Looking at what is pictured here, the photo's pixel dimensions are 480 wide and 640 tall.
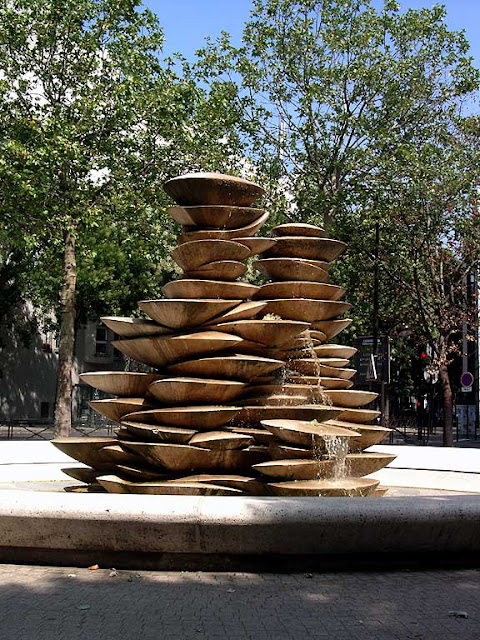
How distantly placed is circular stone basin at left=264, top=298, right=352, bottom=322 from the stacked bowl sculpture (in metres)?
0.01

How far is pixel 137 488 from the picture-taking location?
773cm

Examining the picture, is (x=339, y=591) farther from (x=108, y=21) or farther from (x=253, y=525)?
(x=108, y=21)

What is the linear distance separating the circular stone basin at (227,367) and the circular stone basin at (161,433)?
663mm

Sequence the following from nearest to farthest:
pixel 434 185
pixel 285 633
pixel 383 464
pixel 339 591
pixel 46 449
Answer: pixel 285 633 → pixel 339 591 → pixel 383 464 → pixel 46 449 → pixel 434 185

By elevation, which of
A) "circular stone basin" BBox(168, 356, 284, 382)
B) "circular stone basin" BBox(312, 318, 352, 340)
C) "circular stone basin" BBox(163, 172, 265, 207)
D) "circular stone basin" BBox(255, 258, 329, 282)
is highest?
"circular stone basin" BBox(163, 172, 265, 207)

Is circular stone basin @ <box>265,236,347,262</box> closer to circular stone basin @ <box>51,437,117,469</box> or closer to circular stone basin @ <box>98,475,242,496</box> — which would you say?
circular stone basin @ <box>51,437,117,469</box>

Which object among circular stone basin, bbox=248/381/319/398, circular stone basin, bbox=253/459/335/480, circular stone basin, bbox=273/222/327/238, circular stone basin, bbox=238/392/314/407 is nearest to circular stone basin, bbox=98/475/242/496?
circular stone basin, bbox=253/459/335/480

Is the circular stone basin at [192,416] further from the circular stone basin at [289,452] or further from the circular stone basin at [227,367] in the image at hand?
the circular stone basin at [289,452]

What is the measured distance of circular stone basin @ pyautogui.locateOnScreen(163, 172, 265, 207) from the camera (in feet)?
29.1

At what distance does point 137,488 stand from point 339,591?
2.72 metres

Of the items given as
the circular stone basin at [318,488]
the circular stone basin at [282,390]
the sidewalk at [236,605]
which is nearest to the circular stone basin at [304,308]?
the circular stone basin at [282,390]

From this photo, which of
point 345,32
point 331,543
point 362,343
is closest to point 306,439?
point 331,543

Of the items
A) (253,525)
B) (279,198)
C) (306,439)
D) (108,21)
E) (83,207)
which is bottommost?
(253,525)

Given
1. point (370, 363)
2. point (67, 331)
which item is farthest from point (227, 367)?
point (370, 363)
